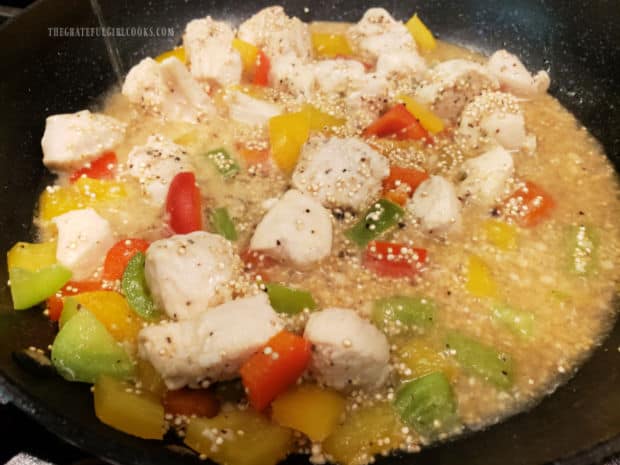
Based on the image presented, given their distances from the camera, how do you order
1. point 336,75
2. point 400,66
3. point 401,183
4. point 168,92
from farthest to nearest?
1. point 400,66
2. point 336,75
3. point 168,92
4. point 401,183

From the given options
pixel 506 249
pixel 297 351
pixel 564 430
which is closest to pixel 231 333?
pixel 297 351

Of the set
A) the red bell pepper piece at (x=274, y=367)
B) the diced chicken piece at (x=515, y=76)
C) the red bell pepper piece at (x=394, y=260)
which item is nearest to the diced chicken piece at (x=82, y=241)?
the red bell pepper piece at (x=274, y=367)

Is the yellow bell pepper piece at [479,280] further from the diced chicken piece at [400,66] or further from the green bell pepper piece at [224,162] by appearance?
the diced chicken piece at [400,66]

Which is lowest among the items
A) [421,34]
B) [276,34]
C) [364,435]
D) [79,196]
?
[364,435]

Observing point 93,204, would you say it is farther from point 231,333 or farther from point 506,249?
point 506,249

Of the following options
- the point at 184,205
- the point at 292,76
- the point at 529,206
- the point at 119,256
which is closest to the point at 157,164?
the point at 184,205

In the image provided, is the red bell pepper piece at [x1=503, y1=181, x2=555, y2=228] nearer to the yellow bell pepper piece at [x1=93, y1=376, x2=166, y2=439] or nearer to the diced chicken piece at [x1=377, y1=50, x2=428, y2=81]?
the diced chicken piece at [x1=377, y1=50, x2=428, y2=81]

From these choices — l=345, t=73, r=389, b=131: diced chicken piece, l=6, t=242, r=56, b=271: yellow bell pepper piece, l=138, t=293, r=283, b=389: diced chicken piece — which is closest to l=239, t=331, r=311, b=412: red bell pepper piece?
l=138, t=293, r=283, b=389: diced chicken piece

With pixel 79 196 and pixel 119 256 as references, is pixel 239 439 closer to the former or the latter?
pixel 119 256
